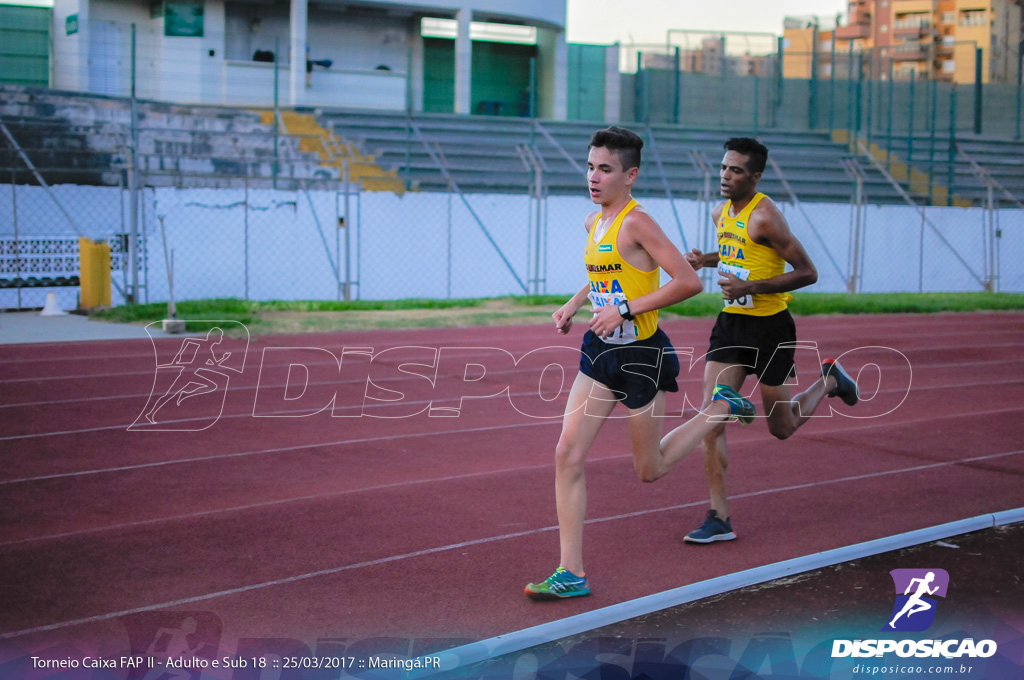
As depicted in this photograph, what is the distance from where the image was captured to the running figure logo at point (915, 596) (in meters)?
3.56

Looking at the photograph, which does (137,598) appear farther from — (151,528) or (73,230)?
(73,230)

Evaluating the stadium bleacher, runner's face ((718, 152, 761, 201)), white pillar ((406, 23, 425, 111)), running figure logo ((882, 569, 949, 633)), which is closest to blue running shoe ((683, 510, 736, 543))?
running figure logo ((882, 569, 949, 633))

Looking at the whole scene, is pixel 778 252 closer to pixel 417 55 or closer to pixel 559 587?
Result: pixel 559 587

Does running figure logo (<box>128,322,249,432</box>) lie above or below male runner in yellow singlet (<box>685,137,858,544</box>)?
below

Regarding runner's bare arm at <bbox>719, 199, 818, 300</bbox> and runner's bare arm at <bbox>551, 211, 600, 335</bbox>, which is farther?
runner's bare arm at <bbox>719, 199, 818, 300</bbox>

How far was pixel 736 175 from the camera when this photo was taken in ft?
15.9

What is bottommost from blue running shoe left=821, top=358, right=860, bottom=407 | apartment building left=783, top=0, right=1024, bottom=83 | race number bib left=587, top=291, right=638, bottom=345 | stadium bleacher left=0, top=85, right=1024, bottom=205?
blue running shoe left=821, top=358, right=860, bottom=407

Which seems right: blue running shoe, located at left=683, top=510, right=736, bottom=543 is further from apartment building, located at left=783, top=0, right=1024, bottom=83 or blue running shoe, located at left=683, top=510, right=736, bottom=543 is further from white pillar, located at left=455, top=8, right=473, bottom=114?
apartment building, located at left=783, top=0, right=1024, bottom=83

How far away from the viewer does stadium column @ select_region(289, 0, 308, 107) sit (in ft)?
83.0

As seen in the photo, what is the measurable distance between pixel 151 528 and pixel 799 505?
3.43 metres

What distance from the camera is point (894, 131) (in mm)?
30797

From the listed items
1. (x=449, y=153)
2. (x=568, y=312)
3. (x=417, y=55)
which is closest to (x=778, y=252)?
(x=568, y=312)

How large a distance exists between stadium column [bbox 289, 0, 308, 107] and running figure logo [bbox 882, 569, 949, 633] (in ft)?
76.8

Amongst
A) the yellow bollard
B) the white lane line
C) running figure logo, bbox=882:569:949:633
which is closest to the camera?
running figure logo, bbox=882:569:949:633
